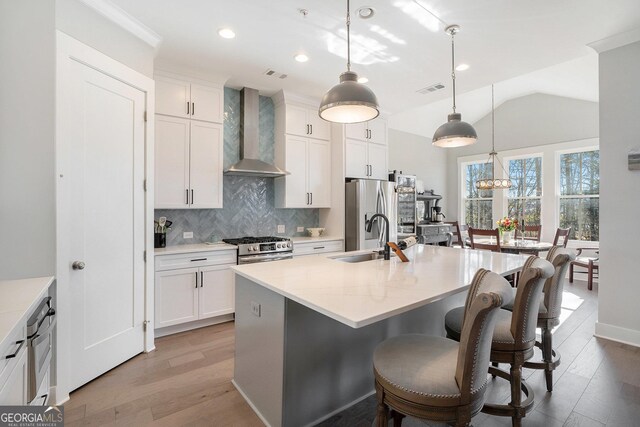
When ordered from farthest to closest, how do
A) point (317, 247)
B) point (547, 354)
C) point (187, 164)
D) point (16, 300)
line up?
point (317, 247) < point (187, 164) < point (547, 354) < point (16, 300)

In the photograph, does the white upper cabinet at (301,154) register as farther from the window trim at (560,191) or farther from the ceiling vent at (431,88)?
the window trim at (560,191)

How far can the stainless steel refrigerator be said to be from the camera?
438cm

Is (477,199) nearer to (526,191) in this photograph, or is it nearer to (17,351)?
(526,191)

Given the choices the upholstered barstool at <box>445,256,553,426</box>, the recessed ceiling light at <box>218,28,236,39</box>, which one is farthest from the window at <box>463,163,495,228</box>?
the recessed ceiling light at <box>218,28,236,39</box>

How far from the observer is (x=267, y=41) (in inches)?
115

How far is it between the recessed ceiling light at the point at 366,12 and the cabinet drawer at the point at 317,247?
104 inches

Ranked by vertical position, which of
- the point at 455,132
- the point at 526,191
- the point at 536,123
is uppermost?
the point at 536,123

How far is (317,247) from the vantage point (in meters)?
4.29

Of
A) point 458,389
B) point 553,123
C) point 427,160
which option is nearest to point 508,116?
point 553,123

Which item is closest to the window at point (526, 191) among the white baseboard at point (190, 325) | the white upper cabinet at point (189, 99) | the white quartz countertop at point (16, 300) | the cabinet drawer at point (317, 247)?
the cabinet drawer at point (317, 247)

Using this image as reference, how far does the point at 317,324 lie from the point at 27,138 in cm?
217

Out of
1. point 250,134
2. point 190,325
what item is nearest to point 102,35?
point 250,134

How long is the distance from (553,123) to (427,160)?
2.49 meters

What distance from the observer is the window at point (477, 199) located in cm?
712
